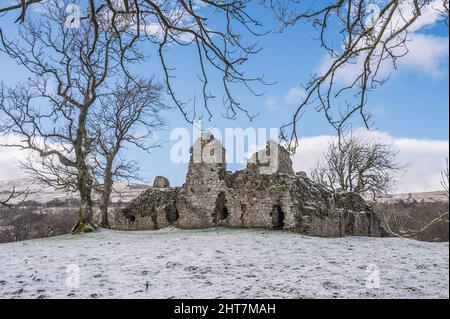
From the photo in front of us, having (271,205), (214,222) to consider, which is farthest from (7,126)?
(271,205)

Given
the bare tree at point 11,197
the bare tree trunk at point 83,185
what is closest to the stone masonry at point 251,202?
the bare tree trunk at point 83,185

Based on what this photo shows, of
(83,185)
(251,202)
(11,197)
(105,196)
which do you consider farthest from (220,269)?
(105,196)

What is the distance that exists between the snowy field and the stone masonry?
3.88 m

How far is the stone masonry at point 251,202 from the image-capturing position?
19625 mm

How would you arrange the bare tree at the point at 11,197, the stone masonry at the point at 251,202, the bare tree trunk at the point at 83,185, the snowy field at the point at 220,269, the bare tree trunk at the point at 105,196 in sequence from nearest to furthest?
the bare tree at the point at 11,197 → the snowy field at the point at 220,269 → the bare tree trunk at the point at 83,185 → the stone masonry at the point at 251,202 → the bare tree trunk at the point at 105,196

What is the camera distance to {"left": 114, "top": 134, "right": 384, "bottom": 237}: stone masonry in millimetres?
19625

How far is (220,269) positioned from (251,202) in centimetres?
1019

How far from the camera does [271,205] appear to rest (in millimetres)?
19812

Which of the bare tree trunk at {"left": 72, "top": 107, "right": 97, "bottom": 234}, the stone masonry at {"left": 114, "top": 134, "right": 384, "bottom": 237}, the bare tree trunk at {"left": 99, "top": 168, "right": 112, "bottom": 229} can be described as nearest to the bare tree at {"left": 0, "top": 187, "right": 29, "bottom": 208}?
the bare tree trunk at {"left": 72, "top": 107, "right": 97, "bottom": 234}

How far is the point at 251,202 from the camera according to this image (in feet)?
66.8

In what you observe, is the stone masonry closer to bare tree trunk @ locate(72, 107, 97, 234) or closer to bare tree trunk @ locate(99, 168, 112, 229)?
bare tree trunk @ locate(99, 168, 112, 229)

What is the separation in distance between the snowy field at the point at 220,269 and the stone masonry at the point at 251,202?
3.88 meters

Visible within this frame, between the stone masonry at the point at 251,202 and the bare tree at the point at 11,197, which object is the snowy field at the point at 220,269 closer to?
the stone masonry at the point at 251,202
